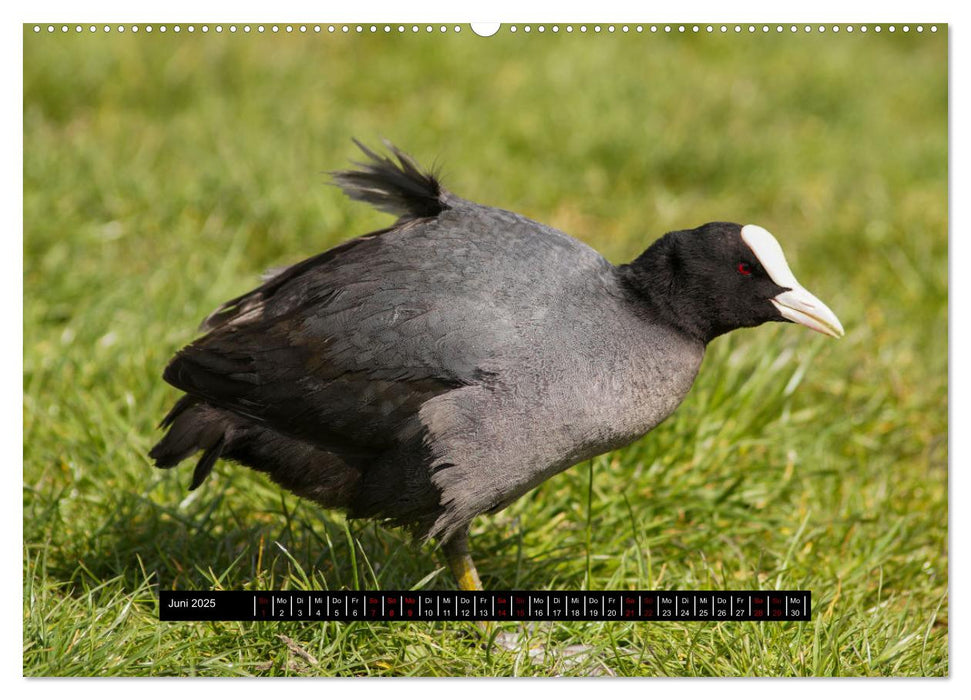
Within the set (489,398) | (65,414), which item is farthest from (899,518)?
(65,414)

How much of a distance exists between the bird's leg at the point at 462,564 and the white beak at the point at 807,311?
1110 mm

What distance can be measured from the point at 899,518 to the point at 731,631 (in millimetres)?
988

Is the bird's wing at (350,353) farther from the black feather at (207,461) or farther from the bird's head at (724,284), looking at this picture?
the bird's head at (724,284)

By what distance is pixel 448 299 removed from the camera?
3.03 metres

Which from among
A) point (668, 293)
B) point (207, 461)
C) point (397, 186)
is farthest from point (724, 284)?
point (207, 461)

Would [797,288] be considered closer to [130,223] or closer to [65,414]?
[65,414]

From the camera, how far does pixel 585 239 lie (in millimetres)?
5707

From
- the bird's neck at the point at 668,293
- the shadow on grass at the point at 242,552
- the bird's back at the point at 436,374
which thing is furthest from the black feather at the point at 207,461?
the bird's neck at the point at 668,293

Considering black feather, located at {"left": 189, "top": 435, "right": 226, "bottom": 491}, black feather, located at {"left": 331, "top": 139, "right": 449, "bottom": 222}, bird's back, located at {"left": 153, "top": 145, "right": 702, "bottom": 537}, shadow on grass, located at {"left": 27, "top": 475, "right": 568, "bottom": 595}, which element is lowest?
shadow on grass, located at {"left": 27, "top": 475, "right": 568, "bottom": 595}

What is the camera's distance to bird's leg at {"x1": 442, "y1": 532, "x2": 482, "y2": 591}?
3426 millimetres

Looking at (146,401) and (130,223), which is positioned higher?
(130,223)

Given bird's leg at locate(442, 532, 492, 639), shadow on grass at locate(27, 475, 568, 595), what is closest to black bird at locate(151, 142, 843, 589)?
bird's leg at locate(442, 532, 492, 639)

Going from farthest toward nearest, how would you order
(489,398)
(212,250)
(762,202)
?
1. (762,202)
2. (212,250)
3. (489,398)

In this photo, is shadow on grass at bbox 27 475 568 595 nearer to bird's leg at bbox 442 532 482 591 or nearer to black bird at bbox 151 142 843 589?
bird's leg at bbox 442 532 482 591
